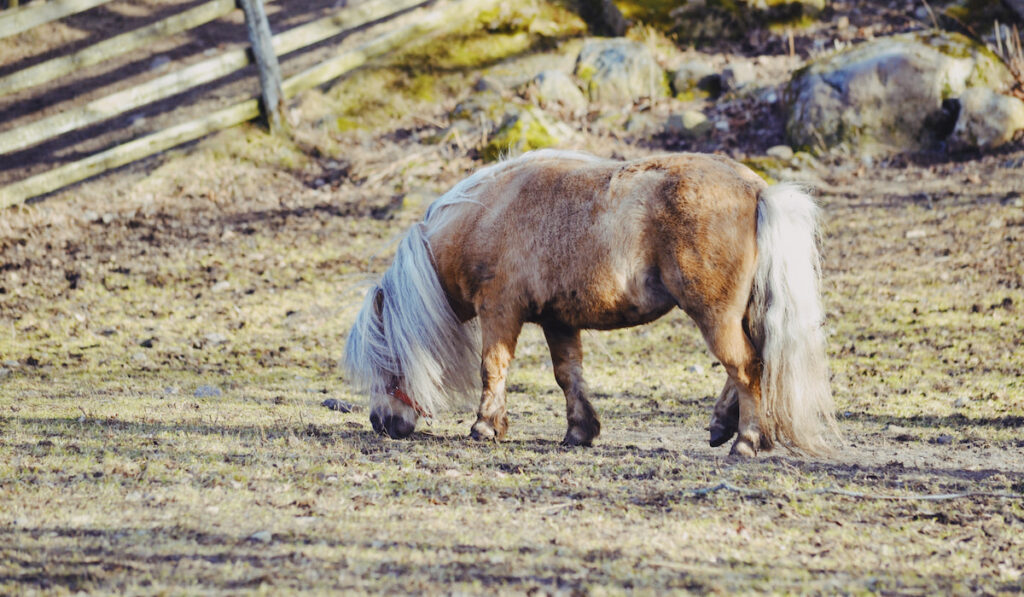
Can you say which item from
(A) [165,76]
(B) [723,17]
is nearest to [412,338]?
(A) [165,76]

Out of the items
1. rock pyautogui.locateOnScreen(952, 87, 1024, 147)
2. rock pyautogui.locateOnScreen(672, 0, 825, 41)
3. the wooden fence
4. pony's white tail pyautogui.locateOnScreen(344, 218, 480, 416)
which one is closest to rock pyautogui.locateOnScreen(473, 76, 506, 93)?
the wooden fence

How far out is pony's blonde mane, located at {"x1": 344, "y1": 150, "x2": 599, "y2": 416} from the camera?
5.26 meters

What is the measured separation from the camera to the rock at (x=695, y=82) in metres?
12.6

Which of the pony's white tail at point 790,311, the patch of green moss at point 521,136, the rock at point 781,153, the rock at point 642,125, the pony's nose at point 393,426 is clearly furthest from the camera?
the rock at point 642,125

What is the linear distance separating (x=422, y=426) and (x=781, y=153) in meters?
6.77

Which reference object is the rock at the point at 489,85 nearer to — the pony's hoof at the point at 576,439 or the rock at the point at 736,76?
the rock at the point at 736,76

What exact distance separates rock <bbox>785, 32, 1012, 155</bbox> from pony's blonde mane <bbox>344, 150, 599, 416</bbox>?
21.4ft

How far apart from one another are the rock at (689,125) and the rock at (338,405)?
6.91m

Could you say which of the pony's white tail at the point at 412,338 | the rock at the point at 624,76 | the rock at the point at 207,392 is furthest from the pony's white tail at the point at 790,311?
the rock at the point at 624,76

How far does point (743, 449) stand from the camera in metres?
4.73

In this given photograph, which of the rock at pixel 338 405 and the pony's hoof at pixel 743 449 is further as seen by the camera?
the rock at pixel 338 405

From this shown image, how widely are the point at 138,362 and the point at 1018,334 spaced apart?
6.69 m

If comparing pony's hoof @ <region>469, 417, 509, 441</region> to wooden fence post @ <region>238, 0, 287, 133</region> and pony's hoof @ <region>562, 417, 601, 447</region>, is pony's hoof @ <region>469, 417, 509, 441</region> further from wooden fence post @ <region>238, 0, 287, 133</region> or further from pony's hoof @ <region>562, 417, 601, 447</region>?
wooden fence post @ <region>238, 0, 287, 133</region>

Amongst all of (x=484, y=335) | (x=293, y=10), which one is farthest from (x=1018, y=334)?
(x=293, y=10)
